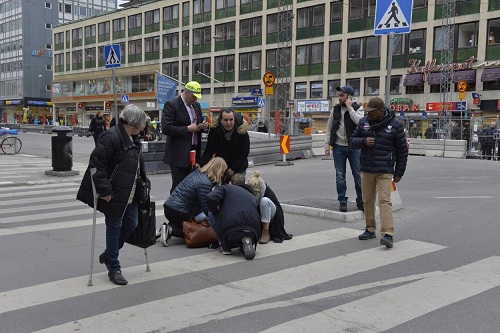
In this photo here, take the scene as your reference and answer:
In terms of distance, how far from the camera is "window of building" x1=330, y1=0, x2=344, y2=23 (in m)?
45.7

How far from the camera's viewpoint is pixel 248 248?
600cm

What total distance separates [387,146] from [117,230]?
139 inches

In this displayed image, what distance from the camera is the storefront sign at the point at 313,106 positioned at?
153ft

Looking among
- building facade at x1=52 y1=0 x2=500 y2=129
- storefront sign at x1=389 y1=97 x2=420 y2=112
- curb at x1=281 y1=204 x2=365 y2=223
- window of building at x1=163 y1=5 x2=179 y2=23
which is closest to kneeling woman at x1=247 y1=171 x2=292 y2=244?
curb at x1=281 y1=204 x2=365 y2=223

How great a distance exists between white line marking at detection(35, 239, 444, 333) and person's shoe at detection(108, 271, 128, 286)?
23.8 inches

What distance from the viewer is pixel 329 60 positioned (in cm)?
4706

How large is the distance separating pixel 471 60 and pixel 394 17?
108 feet

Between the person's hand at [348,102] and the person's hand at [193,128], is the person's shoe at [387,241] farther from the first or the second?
the person's hand at [193,128]

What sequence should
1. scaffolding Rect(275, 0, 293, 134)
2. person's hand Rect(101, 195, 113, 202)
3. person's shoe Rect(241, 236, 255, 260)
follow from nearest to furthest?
person's hand Rect(101, 195, 113, 202) → person's shoe Rect(241, 236, 255, 260) → scaffolding Rect(275, 0, 293, 134)

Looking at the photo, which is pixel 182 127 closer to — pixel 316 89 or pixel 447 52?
pixel 447 52

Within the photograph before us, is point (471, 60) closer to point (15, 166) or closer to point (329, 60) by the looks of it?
point (329, 60)

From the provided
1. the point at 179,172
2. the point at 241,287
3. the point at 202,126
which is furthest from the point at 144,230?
the point at 202,126

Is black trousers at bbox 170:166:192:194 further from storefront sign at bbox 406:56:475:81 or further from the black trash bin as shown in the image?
storefront sign at bbox 406:56:475:81

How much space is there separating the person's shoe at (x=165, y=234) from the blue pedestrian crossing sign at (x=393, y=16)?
185 inches
